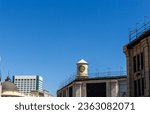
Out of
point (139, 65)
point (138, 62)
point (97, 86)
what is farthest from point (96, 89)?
point (139, 65)

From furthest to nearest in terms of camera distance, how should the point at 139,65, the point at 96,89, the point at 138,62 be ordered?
the point at 96,89, the point at 138,62, the point at 139,65

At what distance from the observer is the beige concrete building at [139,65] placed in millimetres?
37812

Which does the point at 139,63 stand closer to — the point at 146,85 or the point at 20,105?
the point at 146,85

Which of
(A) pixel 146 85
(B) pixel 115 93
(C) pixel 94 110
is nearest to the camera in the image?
(C) pixel 94 110

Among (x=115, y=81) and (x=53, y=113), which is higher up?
(x=115, y=81)

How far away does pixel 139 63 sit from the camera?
133 ft

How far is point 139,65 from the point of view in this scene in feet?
133

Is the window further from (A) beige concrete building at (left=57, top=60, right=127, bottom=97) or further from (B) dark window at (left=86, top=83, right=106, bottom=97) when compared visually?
(B) dark window at (left=86, top=83, right=106, bottom=97)

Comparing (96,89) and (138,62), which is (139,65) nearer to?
(138,62)

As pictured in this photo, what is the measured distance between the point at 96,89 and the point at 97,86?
682mm

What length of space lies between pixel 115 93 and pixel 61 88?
23719 millimetres

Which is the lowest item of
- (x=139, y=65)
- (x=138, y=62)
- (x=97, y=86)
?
(x=97, y=86)

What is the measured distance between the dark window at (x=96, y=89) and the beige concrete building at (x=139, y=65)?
2492cm

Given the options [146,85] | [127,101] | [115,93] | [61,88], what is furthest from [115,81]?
[127,101]
